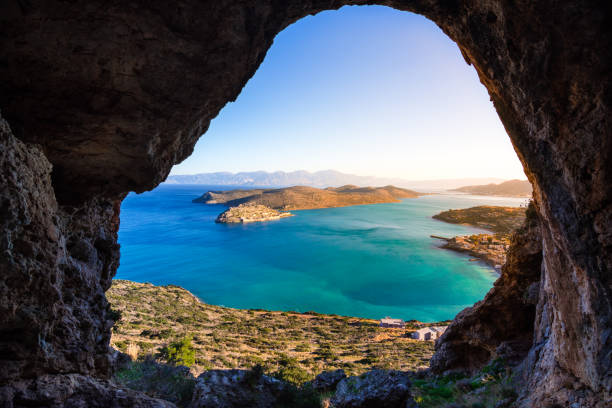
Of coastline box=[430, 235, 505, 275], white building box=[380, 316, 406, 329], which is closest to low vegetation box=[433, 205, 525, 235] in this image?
coastline box=[430, 235, 505, 275]

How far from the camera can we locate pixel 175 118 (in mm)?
4516

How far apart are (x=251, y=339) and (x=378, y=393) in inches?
510

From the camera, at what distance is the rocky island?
49625 mm

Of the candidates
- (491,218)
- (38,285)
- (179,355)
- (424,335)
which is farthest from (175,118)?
(491,218)

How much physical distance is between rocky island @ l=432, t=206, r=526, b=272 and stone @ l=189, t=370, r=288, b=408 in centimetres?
3050

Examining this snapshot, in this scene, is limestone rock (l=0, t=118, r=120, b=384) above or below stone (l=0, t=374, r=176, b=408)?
above

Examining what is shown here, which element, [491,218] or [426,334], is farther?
[491,218]

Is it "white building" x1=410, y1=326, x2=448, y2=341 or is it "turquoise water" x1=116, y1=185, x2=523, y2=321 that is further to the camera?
"turquoise water" x1=116, y1=185, x2=523, y2=321

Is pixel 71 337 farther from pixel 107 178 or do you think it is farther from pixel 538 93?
pixel 538 93

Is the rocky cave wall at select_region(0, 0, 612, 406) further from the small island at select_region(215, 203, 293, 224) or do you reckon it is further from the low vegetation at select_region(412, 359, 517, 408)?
the small island at select_region(215, 203, 293, 224)

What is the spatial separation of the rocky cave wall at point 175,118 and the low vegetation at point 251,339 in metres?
3.20

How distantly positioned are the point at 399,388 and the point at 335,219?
308ft

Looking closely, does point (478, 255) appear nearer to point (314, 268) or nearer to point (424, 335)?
point (314, 268)

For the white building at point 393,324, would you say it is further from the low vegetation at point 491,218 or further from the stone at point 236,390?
the low vegetation at point 491,218
